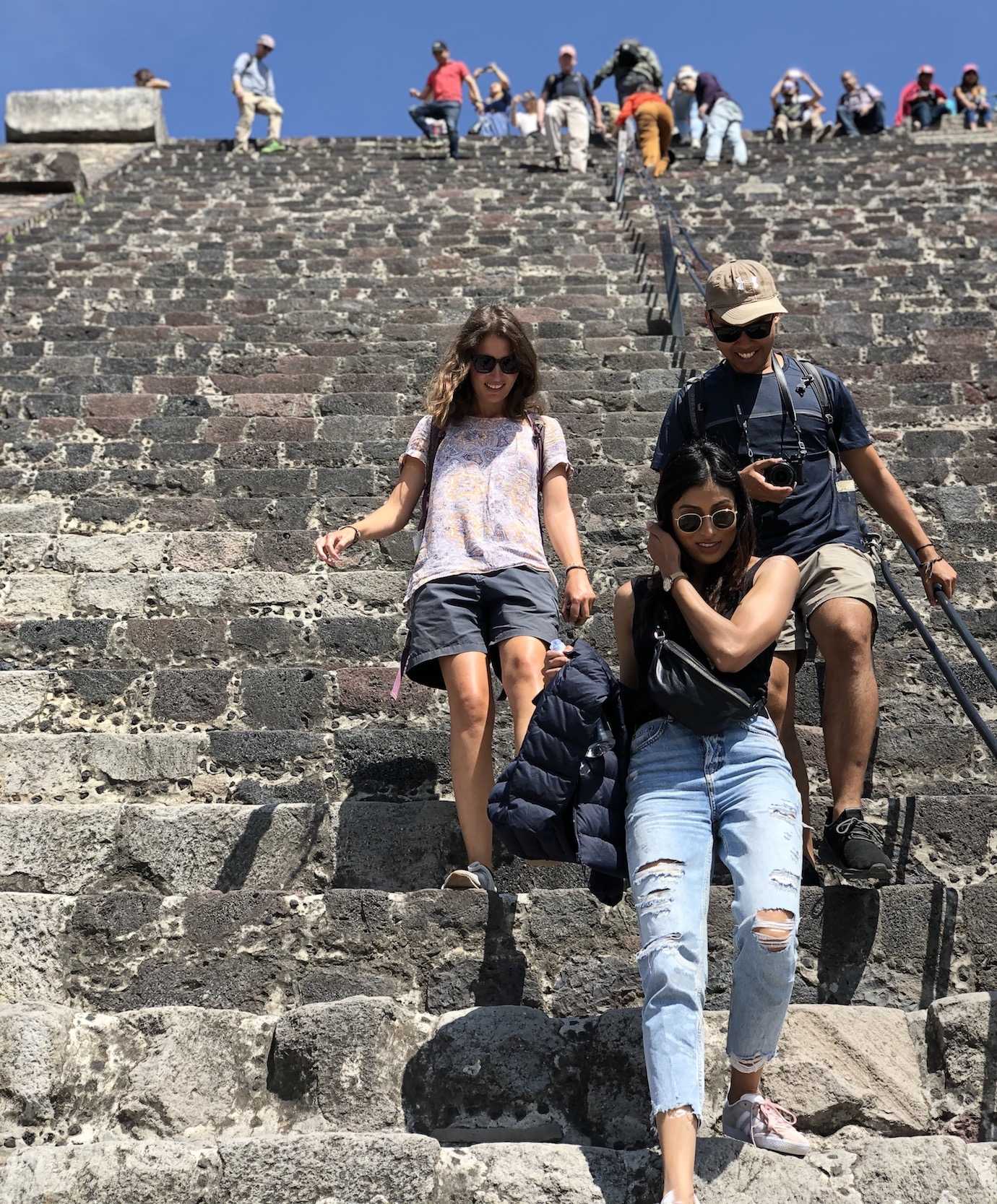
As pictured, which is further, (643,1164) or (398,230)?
(398,230)

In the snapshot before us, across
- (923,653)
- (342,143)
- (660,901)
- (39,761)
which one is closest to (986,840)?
(923,653)

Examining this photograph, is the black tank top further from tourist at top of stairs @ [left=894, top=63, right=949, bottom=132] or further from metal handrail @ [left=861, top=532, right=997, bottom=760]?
tourist at top of stairs @ [left=894, top=63, right=949, bottom=132]

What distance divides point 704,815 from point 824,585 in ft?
3.45

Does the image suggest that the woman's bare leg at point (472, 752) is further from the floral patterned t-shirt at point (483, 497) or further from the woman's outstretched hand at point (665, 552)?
the woman's outstretched hand at point (665, 552)

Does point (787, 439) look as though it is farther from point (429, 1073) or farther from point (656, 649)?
point (429, 1073)

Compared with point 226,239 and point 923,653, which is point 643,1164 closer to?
point 923,653

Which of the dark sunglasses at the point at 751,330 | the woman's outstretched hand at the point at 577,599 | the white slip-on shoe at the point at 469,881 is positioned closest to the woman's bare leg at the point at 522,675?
the woman's outstretched hand at the point at 577,599

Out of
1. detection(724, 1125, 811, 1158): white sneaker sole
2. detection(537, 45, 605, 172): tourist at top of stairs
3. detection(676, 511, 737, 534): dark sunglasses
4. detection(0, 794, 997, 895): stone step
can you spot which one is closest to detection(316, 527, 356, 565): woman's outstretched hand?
detection(0, 794, 997, 895): stone step

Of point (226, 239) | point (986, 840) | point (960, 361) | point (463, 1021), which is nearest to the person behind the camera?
point (463, 1021)

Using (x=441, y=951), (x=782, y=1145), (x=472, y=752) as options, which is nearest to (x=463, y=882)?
(x=441, y=951)

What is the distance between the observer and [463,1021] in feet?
9.51

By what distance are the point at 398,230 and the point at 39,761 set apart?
314 inches

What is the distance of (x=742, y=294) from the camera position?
3535 millimetres

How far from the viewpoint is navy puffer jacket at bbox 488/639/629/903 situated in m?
2.70
